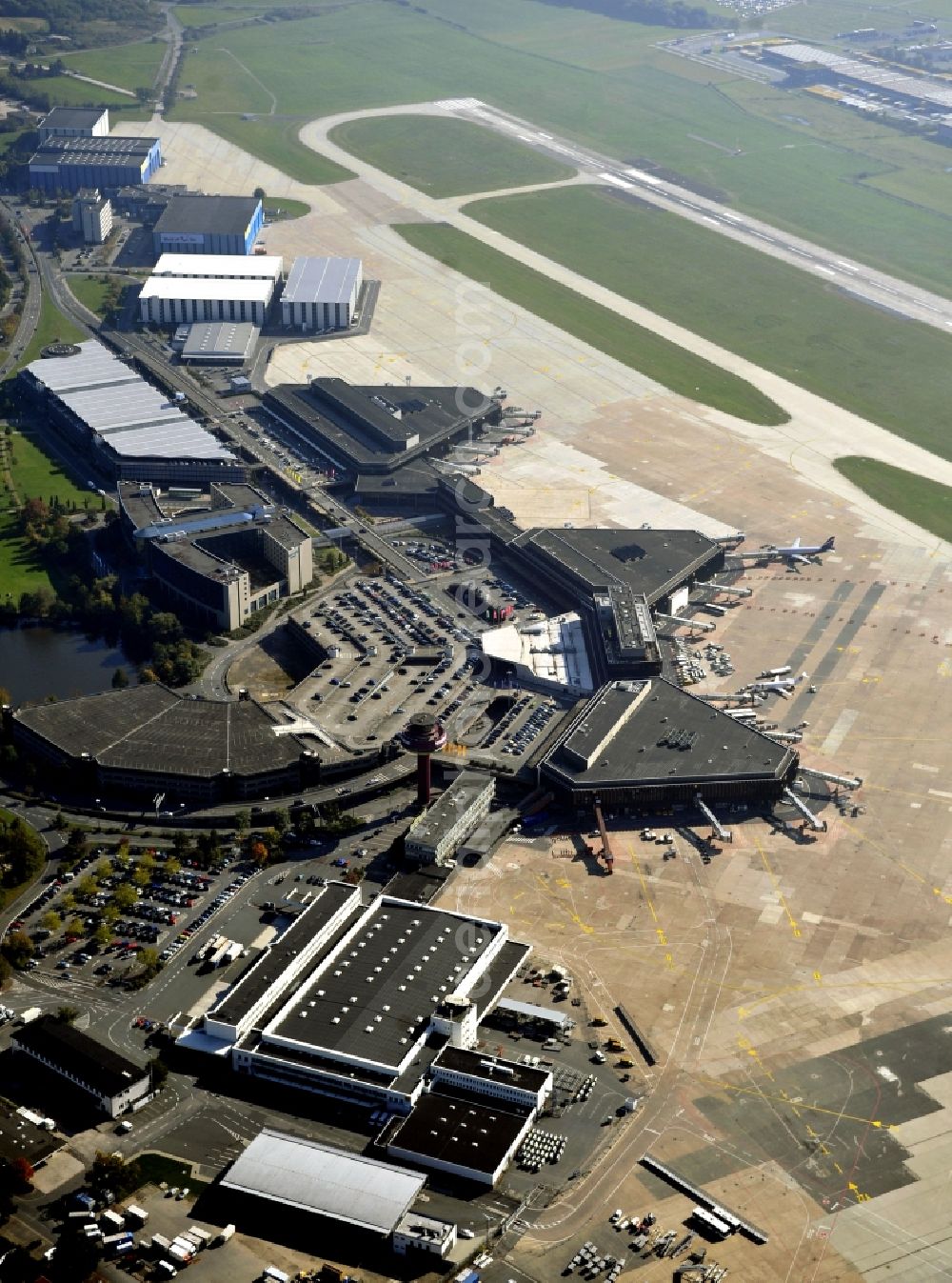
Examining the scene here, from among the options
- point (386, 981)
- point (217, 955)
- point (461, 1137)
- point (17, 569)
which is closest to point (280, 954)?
point (217, 955)

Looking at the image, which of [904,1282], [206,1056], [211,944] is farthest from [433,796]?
[904,1282]

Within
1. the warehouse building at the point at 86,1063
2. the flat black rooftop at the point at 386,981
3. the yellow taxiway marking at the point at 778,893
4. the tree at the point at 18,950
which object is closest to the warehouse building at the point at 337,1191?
the flat black rooftop at the point at 386,981

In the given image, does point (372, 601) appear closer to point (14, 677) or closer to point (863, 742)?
point (14, 677)

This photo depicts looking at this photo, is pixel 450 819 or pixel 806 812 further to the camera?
pixel 806 812

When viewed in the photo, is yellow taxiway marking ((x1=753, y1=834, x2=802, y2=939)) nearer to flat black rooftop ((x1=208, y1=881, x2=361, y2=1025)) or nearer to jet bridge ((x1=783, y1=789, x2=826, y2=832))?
jet bridge ((x1=783, y1=789, x2=826, y2=832))

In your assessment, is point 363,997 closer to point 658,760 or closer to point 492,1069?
point 492,1069

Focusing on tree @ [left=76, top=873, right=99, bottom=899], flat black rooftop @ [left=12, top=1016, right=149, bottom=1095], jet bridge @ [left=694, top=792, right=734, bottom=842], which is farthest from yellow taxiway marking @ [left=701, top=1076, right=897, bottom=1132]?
tree @ [left=76, top=873, right=99, bottom=899]

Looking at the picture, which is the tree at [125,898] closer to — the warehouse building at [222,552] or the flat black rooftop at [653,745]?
the flat black rooftop at [653,745]
